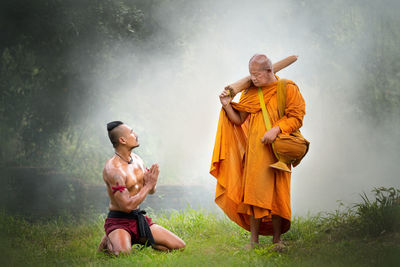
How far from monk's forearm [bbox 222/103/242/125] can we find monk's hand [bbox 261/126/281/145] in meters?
0.46

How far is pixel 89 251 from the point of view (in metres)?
4.88

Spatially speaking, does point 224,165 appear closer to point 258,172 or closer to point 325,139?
point 258,172

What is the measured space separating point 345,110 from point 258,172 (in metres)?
4.48

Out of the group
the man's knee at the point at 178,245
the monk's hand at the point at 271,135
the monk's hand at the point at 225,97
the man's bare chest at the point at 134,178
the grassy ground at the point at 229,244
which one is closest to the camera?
the grassy ground at the point at 229,244

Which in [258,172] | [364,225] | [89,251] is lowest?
[89,251]

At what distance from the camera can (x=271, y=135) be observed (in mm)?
4488

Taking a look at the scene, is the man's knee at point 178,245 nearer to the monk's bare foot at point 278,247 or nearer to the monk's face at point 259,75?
the monk's bare foot at point 278,247

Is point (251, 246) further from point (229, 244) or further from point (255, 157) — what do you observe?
point (255, 157)

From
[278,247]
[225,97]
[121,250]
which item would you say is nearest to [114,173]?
[121,250]

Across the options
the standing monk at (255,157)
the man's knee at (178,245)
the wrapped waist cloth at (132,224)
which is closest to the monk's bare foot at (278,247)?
the standing monk at (255,157)

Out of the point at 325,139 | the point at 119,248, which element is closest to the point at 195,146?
the point at 325,139

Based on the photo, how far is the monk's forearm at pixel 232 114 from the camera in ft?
15.8

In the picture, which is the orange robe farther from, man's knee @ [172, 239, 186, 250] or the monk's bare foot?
man's knee @ [172, 239, 186, 250]

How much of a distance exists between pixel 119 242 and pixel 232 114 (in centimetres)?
173
